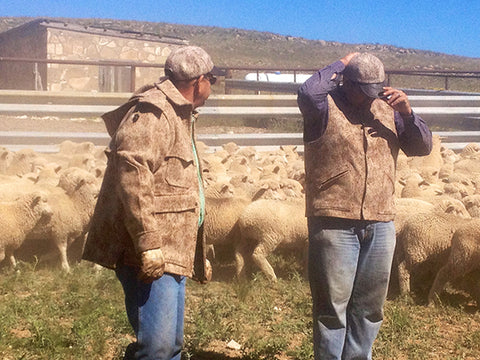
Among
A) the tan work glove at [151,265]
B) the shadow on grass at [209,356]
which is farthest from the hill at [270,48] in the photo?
the tan work glove at [151,265]

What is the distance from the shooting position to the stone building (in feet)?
78.5

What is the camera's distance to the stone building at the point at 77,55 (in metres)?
23.9

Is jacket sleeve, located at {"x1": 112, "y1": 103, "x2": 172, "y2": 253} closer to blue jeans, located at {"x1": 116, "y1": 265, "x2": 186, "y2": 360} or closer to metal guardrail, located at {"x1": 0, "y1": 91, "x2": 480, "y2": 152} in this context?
blue jeans, located at {"x1": 116, "y1": 265, "x2": 186, "y2": 360}

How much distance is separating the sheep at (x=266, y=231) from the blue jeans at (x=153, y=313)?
3.88m

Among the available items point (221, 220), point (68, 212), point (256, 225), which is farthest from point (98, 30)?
point (256, 225)

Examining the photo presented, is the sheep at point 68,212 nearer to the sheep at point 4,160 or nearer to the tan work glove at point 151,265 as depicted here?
the sheep at point 4,160

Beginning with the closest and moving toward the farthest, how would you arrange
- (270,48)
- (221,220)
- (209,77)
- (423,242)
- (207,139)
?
(209,77) → (423,242) → (221,220) → (207,139) → (270,48)

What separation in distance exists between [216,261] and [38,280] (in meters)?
2.14

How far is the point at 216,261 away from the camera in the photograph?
819 centimetres

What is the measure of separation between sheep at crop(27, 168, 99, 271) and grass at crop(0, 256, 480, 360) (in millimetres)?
459

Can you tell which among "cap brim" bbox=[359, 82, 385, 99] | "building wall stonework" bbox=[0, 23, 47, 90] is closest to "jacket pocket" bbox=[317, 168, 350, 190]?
"cap brim" bbox=[359, 82, 385, 99]

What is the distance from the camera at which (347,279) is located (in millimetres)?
4172

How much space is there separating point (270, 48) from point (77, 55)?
241 ft

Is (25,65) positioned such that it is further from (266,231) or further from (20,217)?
(266,231)
